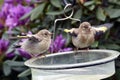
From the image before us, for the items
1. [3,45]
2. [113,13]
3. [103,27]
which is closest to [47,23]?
[3,45]

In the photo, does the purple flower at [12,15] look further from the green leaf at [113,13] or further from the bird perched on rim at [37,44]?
the bird perched on rim at [37,44]

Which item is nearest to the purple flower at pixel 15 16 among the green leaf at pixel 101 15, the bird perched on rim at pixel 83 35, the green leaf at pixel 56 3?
the green leaf at pixel 56 3

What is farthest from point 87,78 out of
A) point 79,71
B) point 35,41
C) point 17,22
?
point 17,22

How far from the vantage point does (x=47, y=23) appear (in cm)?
290

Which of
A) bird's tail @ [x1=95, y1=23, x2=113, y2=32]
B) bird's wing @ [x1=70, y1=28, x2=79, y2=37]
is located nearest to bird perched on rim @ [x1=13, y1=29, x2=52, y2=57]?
bird's wing @ [x1=70, y1=28, x2=79, y2=37]

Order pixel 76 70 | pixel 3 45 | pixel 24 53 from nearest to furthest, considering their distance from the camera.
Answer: pixel 76 70, pixel 24 53, pixel 3 45

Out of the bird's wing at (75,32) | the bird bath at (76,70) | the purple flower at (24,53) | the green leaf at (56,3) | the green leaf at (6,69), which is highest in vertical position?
the green leaf at (56,3)

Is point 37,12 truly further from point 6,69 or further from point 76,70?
point 76,70

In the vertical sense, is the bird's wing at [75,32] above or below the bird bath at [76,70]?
above

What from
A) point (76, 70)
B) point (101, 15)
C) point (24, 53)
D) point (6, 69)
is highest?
point (101, 15)

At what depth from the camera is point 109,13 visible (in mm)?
2748

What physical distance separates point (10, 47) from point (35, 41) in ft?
3.51

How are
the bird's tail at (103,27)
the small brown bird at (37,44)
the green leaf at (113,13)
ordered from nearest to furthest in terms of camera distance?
the small brown bird at (37,44)
the bird's tail at (103,27)
the green leaf at (113,13)

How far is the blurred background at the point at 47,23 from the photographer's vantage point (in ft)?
8.95
